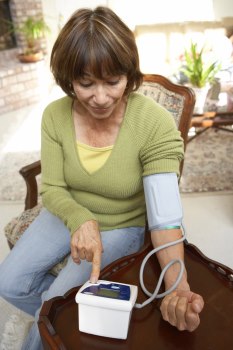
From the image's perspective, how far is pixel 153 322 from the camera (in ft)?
2.64

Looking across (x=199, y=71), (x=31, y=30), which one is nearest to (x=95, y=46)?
(x=199, y=71)

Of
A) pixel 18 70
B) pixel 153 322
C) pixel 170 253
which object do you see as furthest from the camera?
pixel 18 70

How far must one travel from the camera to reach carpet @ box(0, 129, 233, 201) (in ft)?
7.85

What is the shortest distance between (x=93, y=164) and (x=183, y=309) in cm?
52

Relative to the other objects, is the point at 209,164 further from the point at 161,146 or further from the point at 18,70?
the point at 18,70

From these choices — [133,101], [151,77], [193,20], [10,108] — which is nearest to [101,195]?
[133,101]

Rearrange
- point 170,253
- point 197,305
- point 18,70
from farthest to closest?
point 18,70 → point 170,253 → point 197,305

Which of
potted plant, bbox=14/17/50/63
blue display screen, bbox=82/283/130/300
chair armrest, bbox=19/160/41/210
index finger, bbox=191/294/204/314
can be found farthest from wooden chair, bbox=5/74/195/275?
potted plant, bbox=14/17/50/63

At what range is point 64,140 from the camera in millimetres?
1124

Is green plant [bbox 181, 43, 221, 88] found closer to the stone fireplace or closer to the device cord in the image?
the device cord

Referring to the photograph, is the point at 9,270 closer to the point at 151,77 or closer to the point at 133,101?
the point at 133,101

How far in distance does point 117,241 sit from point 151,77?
78 centimetres

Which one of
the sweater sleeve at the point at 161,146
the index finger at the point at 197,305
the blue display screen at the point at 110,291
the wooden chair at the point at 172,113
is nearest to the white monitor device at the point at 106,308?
the blue display screen at the point at 110,291

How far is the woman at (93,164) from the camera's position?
Answer: 92cm
